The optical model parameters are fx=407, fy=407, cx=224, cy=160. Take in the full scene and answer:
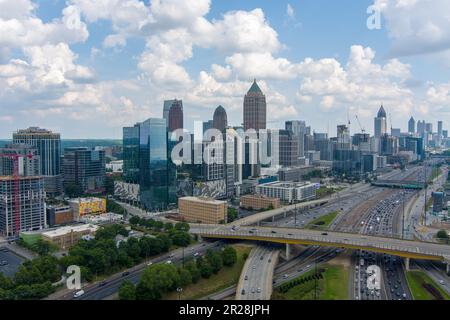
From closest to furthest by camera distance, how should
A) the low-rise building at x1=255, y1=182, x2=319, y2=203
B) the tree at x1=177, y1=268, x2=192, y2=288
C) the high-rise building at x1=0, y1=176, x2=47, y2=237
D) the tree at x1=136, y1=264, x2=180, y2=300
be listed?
the tree at x1=136, y1=264, x2=180, y2=300 → the tree at x1=177, y1=268, x2=192, y2=288 → the high-rise building at x1=0, y1=176, x2=47, y2=237 → the low-rise building at x1=255, y1=182, x2=319, y2=203

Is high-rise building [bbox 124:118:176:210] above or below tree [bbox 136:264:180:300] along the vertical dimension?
above

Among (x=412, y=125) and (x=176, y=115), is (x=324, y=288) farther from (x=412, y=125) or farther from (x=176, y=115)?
(x=412, y=125)

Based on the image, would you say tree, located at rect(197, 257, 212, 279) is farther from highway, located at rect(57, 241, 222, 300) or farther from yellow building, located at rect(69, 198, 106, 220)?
yellow building, located at rect(69, 198, 106, 220)

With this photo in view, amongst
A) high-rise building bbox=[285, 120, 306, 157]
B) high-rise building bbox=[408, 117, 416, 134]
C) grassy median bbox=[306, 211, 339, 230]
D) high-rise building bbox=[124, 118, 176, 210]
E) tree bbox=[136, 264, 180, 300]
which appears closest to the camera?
tree bbox=[136, 264, 180, 300]

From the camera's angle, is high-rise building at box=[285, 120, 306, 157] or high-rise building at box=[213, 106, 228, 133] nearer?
high-rise building at box=[285, 120, 306, 157]

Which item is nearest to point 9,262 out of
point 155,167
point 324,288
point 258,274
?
point 258,274

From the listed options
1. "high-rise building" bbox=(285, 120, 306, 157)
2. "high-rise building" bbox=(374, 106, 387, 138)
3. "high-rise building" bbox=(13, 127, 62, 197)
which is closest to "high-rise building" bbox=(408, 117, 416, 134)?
"high-rise building" bbox=(374, 106, 387, 138)
